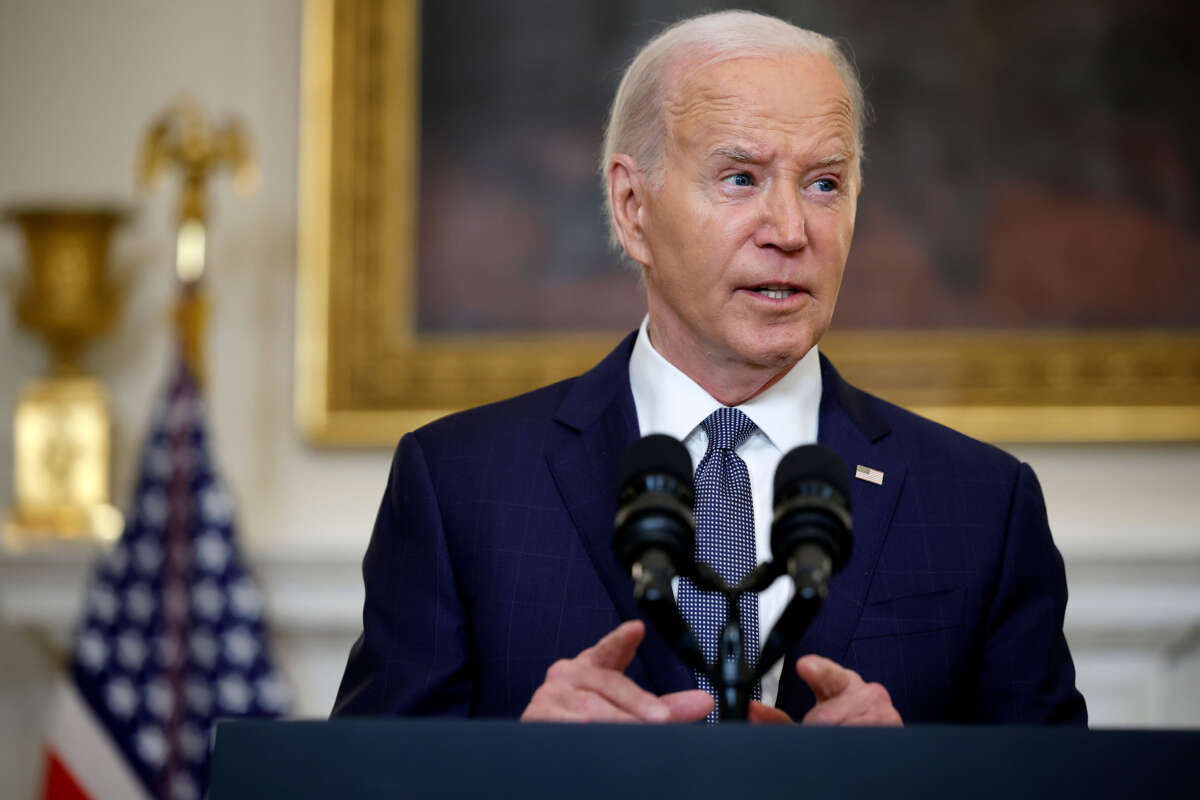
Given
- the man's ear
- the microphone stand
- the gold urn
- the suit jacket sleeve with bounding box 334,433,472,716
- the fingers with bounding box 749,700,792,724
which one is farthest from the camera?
the gold urn

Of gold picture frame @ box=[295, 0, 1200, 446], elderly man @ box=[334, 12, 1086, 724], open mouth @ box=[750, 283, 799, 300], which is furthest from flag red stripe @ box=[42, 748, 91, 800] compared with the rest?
open mouth @ box=[750, 283, 799, 300]

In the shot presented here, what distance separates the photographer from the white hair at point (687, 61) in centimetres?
209

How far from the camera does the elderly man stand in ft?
6.57

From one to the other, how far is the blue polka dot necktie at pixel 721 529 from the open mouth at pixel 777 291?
7.6 inches

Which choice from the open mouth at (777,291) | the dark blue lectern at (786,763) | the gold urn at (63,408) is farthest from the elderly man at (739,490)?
the gold urn at (63,408)

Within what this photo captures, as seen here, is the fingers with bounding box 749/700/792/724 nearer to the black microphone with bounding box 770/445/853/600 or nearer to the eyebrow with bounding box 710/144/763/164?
the black microphone with bounding box 770/445/853/600

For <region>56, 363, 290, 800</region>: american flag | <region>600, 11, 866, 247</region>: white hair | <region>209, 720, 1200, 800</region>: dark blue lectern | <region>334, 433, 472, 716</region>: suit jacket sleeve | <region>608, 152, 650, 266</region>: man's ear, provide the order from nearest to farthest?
<region>209, 720, 1200, 800</region>: dark blue lectern → <region>334, 433, 472, 716</region>: suit jacket sleeve → <region>600, 11, 866, 247</region>: white hair → <region>608, 152, 650, 266</region>: man's ear → <region>56, 363, 290, 800</region>: american flag

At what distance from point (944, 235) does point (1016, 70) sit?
1.92 feet

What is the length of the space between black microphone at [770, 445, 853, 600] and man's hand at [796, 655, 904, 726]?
0.24 meters

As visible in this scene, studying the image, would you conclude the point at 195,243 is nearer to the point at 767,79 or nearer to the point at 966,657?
the point at 767,79

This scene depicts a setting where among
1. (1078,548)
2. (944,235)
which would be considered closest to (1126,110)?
(944,235)

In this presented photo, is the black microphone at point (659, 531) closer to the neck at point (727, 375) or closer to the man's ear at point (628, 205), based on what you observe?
the neck at point (727, 375)

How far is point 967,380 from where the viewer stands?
15.1 feet

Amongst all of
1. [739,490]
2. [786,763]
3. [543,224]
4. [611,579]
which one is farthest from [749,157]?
[543,224]
